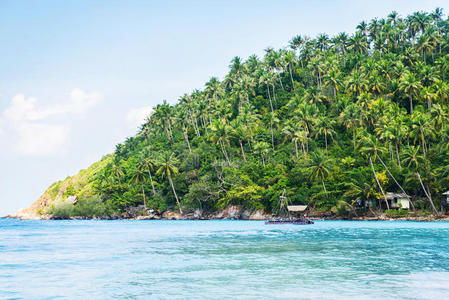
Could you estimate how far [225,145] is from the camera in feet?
340

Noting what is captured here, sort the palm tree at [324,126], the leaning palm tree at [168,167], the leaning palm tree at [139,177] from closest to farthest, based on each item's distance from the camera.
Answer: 1. the palm tree at [324,126]
2. the leaning palm tree at [168,167]
3. the leaning palm tree at [139,177]

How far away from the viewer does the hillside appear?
71.0m

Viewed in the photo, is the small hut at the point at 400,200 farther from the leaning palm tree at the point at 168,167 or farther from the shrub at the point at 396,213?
the leaning palm tree at the point at 168,167

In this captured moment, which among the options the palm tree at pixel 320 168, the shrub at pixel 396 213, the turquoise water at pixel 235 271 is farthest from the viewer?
the palm tree at pixel 320 168

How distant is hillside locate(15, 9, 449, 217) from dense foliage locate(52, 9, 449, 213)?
0.88 ft

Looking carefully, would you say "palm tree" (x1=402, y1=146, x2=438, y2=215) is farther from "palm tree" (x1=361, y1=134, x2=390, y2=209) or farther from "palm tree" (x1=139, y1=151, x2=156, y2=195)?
"palm tree" (x1=139, y1=151, x2=156, y2=195)

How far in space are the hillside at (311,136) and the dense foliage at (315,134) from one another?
268mm

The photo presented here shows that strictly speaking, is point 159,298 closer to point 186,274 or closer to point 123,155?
point 186,274

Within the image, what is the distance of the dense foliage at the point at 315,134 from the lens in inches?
2790

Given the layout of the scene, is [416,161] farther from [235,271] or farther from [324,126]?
[235,271]

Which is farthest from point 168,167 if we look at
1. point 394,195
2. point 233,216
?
point 394,195

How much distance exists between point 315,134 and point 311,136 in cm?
221

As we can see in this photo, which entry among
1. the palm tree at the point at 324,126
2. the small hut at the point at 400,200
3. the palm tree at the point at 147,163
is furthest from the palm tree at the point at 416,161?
the palm tree at the point at 147,163

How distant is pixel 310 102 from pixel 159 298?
291 ft
